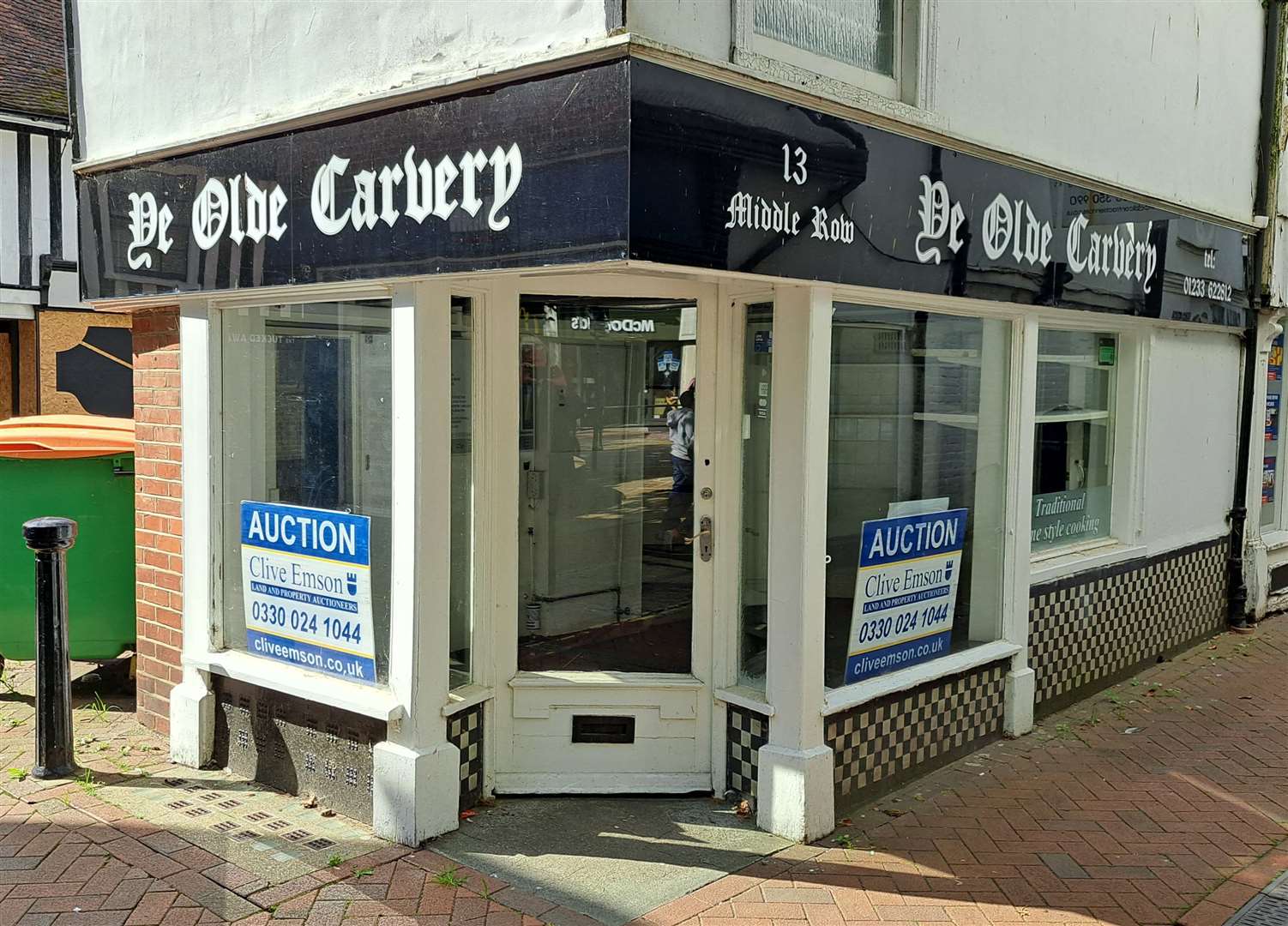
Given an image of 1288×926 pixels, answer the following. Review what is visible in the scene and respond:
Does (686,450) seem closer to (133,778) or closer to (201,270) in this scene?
(201,270)

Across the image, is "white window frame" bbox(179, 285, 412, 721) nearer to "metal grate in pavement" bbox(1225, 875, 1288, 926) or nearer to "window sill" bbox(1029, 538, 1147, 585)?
"metal grate in pavement" bbox(1225, 875, 1288, 926)

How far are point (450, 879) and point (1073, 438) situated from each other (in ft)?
15.1

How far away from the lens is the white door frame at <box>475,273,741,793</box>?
484 cm

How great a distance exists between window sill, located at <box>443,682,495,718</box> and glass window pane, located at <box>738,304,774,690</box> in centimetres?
110

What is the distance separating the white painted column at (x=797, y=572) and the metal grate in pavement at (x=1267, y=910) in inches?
59.8

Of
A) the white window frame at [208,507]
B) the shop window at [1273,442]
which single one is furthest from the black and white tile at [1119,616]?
the white window frame at [208,507]

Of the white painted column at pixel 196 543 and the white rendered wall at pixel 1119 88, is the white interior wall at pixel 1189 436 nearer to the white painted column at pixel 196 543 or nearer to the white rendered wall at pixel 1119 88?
the white rendered wall at pixel 1119 88

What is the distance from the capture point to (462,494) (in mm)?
4840

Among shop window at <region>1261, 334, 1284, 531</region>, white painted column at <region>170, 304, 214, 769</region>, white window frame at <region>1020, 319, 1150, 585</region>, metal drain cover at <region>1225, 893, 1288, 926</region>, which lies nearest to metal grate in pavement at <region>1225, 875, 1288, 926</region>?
metal drain cover at <region>1225, 893, 1288, 926</region>

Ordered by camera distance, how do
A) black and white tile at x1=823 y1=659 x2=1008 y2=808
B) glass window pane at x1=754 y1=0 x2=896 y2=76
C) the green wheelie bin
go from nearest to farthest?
glass window pane at x1=754 y1=0 x2=896 y2=76 → black and white tile at x1=823 y1=659 x2=1008 y2=808 → the green wheelie bin

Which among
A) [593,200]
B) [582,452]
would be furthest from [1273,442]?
[593,200]

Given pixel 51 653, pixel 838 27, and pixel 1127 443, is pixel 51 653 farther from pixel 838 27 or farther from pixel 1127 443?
pixel 1127 443

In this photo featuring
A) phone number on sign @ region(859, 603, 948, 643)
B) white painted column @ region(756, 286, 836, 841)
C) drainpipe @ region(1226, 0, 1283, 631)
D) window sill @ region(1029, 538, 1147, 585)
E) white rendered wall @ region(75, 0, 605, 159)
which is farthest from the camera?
drainpipe @ region(1226, 0, 1283, 631)

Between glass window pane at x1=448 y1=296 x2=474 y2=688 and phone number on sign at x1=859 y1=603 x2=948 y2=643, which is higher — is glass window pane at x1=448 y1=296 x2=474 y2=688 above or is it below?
above
